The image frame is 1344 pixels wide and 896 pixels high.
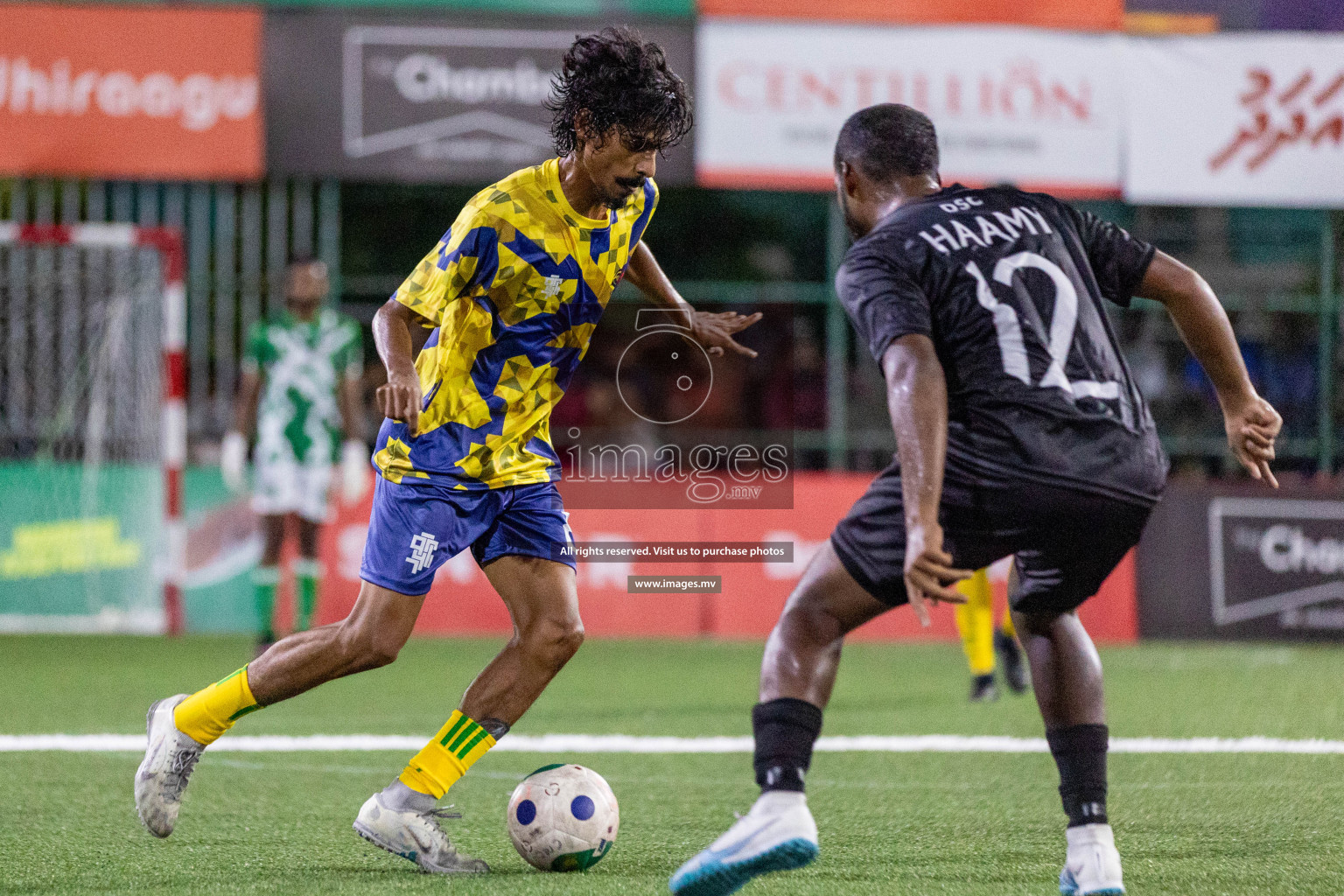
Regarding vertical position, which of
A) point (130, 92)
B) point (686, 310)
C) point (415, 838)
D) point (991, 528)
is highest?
point (130, 92)

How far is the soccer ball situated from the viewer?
4492 millimetres

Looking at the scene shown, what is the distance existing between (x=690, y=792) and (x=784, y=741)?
2151 millimetres

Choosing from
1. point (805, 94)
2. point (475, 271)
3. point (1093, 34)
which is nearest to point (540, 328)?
point (475, 271)

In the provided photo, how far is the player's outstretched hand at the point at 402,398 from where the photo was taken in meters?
4.21

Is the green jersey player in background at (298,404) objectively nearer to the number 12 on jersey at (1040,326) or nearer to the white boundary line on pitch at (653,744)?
the white boundary line on pitch at (653,744)

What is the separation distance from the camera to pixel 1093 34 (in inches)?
516

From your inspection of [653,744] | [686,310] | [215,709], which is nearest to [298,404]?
[653,744]

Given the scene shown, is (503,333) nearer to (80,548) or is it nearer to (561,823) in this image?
(561,823)

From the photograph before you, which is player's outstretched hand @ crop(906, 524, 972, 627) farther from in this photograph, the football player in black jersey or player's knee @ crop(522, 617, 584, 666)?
player's knee @ crop(522, 617, 584, 666)

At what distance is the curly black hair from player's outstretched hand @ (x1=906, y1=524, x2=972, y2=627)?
154 cm

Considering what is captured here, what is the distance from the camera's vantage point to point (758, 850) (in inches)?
144

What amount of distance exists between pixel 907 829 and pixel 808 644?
147cm

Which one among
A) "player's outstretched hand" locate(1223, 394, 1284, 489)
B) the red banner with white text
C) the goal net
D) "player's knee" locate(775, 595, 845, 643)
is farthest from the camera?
the red banner with white text

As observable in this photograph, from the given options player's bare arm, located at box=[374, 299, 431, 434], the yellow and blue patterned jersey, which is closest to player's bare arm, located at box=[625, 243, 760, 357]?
the yellow and blue patterned jersey
